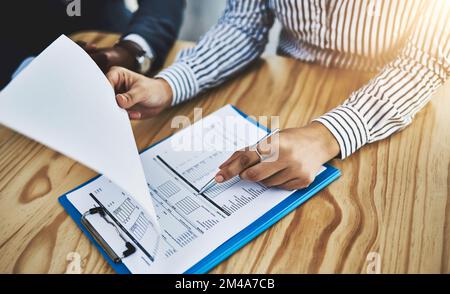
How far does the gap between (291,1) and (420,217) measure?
1.86ft

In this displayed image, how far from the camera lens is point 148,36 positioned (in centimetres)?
Result: 98

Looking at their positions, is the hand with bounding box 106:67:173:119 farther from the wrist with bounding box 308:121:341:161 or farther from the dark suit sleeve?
the wrist with bounding box 308:121:341:161

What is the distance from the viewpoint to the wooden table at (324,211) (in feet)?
1.74

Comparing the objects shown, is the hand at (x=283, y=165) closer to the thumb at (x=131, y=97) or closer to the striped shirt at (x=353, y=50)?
the striped shirt at (x=353, y=50)

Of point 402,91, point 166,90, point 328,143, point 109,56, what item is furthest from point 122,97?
point 402,91

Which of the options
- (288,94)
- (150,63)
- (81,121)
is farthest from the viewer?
(150,63)

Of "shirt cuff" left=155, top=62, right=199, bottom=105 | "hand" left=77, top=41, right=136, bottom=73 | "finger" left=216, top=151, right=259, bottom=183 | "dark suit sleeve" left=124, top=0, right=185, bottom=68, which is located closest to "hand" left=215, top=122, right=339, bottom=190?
"finger" left=216, top=151, right=259, bottom=183

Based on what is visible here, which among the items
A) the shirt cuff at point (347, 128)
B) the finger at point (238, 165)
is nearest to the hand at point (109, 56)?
the finger at point (238, 165)

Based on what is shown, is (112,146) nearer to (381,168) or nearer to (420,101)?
(381,168)

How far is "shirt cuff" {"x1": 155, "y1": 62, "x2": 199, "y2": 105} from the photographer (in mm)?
833

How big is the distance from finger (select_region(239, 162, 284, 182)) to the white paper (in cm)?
18

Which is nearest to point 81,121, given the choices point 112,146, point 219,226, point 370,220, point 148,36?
point 112,146

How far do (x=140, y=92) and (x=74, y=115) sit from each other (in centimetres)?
28

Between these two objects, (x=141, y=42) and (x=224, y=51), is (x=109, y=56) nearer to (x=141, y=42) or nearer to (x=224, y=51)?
(x=141, y=42)
